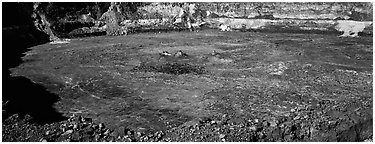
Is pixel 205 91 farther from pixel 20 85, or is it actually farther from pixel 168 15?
pixel 168 15

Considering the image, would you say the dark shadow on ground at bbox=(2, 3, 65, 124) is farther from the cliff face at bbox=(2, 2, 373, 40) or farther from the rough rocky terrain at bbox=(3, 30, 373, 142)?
the cliff face at bbox=(2, 2, 373, 40)

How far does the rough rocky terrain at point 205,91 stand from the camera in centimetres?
868

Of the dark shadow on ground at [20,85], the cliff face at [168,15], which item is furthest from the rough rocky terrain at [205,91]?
the cliff face at [168,15]

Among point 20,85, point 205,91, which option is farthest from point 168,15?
point 205,91

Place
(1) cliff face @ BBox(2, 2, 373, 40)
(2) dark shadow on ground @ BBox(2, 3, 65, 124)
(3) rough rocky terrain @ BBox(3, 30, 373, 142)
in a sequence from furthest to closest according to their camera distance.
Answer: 1. (1) cliff face @ BBox(2, 2, 373, 40)
2. (2) dark shadow on ground @ BBox(2, 3, 65, 124)
3. (3) rough rocky terrain @ BBox(3, 30, 373, 142)

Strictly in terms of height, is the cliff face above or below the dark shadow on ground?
above

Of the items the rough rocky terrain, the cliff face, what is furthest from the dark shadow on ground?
the cliff face

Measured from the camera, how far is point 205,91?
39.5 feet

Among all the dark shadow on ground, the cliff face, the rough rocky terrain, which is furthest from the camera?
the cliff face

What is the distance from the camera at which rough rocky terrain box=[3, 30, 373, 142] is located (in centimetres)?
868

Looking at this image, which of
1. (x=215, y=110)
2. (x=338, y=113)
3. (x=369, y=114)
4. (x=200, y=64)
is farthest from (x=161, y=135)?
(x=200, y=64)

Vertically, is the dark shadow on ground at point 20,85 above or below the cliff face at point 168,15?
below

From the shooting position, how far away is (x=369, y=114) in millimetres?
9523

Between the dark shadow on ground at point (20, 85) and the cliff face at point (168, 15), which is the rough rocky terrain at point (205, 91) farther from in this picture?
the cliff face at point (168, 15)
